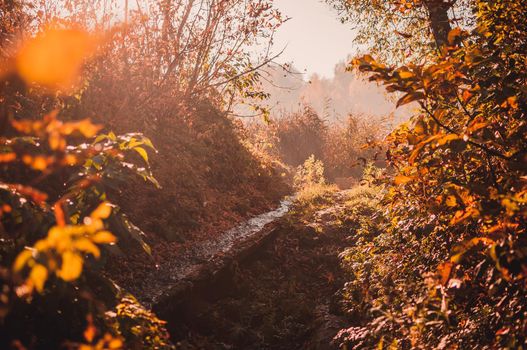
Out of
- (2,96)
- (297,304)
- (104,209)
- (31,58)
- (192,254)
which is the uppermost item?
(31,58)

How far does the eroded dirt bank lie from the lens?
448cm

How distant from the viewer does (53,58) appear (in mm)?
5605

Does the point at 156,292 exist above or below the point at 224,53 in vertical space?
below

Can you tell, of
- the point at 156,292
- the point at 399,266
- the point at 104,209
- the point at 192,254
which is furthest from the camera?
the point at 192,254

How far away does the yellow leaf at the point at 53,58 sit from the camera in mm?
4980

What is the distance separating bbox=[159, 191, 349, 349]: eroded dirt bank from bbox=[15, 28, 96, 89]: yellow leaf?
3529 millimetres

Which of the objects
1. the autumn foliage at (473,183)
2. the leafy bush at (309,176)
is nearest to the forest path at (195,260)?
the autumn foliage at (473,183)

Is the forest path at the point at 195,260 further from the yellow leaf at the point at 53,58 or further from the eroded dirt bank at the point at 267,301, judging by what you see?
the yellow leaf at the point at 53,58

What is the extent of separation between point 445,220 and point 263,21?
681 centimetres

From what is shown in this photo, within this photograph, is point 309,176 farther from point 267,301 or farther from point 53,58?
point 53,58

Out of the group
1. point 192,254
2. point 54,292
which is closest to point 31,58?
point 192,254

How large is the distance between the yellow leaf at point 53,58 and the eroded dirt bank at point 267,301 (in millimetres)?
3529

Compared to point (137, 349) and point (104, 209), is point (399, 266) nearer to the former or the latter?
point (137, 349)

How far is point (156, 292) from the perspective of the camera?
447 cm
